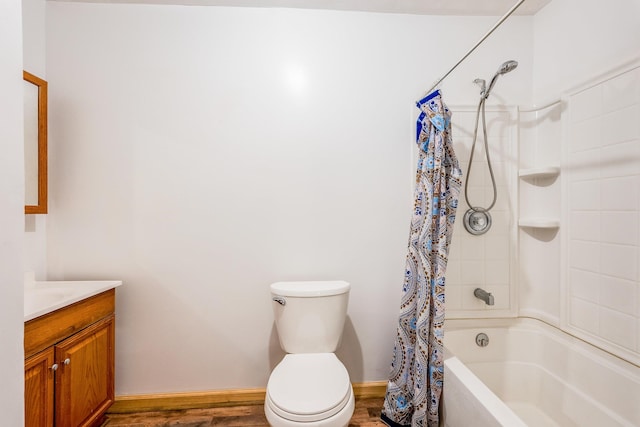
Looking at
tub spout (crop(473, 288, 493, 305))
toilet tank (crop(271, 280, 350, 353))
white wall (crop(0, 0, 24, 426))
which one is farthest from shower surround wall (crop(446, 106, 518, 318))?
white wall (crop(0, 0, 24, 426))

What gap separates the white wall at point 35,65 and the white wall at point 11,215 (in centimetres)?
142

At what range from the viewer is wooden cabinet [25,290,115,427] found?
1.18 meters

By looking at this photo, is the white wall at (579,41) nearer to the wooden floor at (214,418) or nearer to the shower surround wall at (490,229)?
the shower surround wall at (490,229)

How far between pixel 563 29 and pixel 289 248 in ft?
6.54

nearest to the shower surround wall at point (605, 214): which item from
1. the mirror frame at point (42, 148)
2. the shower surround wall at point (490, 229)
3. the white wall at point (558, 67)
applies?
the white wall at point (558, 67)

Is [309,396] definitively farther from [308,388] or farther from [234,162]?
[234,162]

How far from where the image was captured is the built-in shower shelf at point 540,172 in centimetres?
166

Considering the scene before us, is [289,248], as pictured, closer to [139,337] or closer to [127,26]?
[139,337]

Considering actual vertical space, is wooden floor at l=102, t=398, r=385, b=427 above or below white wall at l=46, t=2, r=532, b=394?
below

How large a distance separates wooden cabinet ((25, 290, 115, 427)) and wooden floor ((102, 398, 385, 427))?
6.4 inches

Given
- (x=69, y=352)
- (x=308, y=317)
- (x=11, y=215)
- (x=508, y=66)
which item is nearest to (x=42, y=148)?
(x=69, y=352)

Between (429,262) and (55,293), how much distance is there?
1.83 meters

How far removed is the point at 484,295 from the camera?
5.69 ft

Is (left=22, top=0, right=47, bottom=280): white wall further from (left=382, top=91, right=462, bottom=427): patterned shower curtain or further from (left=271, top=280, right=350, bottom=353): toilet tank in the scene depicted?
(left=382, top=91, right=462, bottom=427): patterned shower curtain
